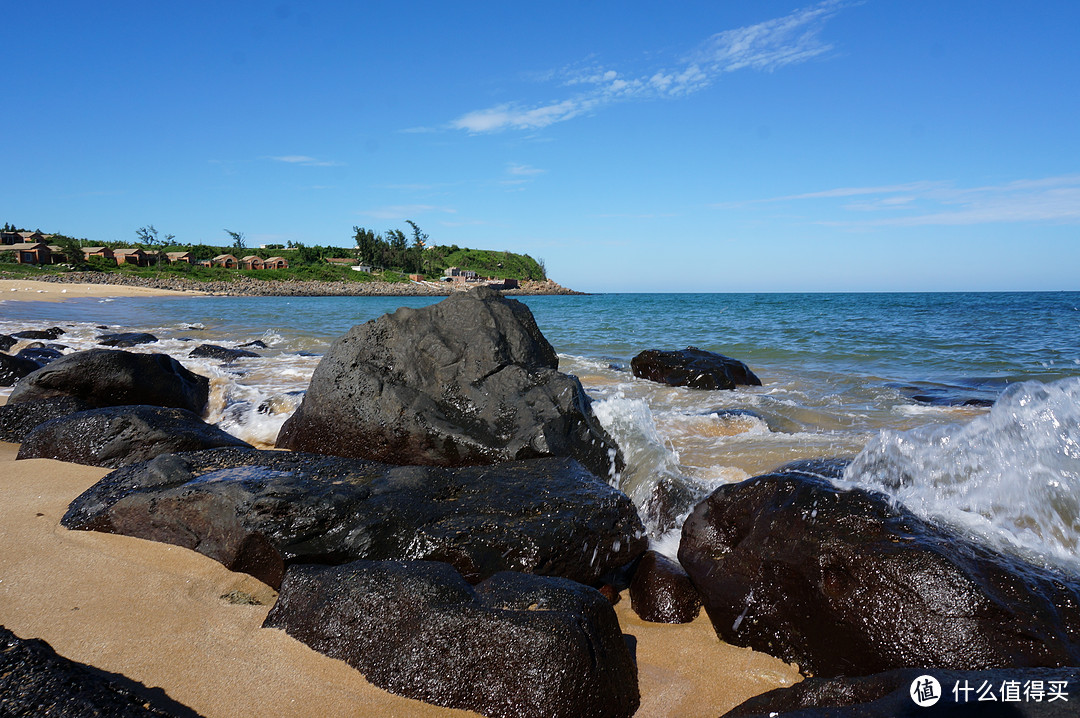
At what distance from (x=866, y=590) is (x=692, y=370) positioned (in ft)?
26.5

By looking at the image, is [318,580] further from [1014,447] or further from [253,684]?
[1014,447]

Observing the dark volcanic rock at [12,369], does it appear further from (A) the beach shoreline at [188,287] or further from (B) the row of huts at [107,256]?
(B) the row of huts at [107,256]

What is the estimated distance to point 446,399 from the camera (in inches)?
205

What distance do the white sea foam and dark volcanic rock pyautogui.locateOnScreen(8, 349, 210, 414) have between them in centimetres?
671

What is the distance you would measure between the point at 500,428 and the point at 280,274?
3191 inches

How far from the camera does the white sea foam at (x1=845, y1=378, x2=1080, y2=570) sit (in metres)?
3.72

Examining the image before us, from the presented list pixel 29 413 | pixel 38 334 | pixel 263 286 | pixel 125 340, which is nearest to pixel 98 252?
pixel 263 286

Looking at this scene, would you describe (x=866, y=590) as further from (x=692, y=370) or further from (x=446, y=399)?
(x=692, y=370)

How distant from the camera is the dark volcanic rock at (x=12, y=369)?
26.7 feet

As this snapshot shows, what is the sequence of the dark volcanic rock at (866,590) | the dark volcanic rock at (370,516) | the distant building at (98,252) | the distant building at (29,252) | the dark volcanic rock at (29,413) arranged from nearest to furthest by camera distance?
the dark volcanic rock at (866,590)
the dark volcanic rock at (370,516)
the dark volcanic rock at (29,413)
the distant building at (29,252)
the distant building at (98,252)

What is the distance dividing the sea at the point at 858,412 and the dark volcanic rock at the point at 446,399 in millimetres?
785

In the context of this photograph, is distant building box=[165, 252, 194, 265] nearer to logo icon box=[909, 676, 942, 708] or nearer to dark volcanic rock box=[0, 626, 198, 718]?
dark volcanic rock box=[0, 626, 198, 718]

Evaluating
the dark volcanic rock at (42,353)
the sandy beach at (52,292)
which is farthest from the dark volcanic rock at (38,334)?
the sandy beach at (52,292)

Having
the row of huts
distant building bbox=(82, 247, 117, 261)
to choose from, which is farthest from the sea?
distant building bbox=(82, 247, 117, 261)
